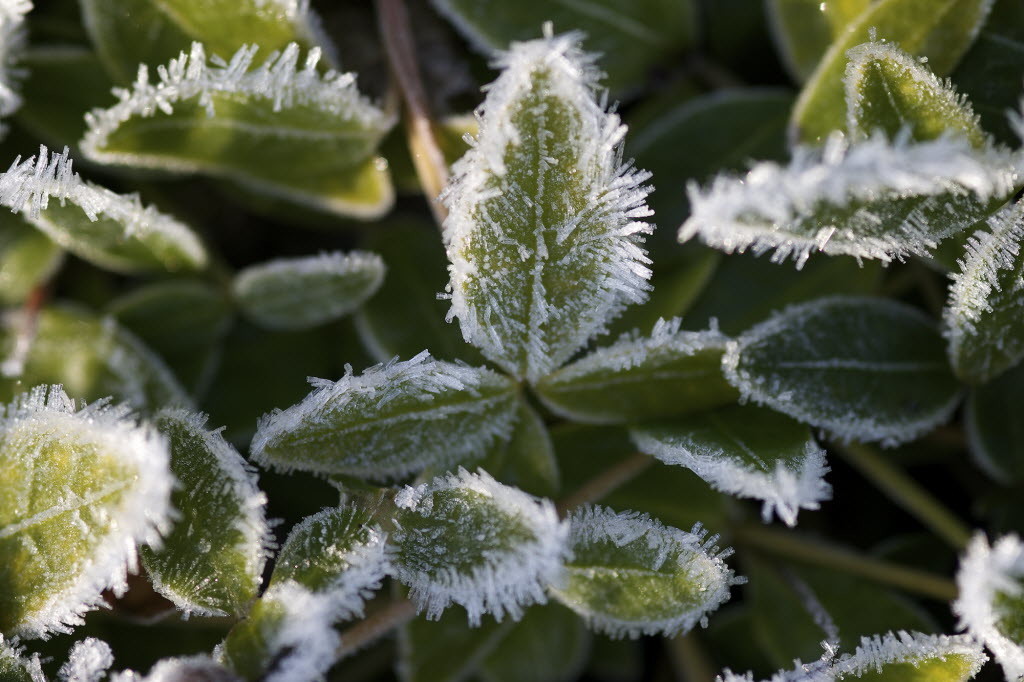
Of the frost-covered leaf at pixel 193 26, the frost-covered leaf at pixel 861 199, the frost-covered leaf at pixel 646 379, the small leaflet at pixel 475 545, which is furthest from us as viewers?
the frost-covered leaf at pixel 193 26

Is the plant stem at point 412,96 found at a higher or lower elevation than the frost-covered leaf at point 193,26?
lower

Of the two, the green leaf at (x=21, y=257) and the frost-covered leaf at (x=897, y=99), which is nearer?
the frost-covered leaf at (x=897, y=99)

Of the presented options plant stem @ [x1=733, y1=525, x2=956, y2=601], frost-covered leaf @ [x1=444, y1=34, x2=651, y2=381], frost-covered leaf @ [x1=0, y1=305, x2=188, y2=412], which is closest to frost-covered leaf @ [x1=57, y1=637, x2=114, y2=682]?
frost-covered leaf @ [x1=0, y1=305, x2=188, y2=412]

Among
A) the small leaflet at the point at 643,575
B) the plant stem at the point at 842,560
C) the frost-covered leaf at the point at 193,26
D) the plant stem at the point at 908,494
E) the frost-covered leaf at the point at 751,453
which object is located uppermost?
the frost-covered leaf at the point at 193,26

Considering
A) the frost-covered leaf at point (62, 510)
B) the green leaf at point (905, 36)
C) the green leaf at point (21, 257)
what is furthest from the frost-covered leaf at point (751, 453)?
the green leaf at point (21, 257)

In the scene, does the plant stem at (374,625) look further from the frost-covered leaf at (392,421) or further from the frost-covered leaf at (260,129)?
the frost-covered leaf at (260,129)

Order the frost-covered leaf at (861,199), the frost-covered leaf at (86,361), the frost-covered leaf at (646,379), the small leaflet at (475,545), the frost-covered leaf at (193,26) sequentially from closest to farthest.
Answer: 1. the frost-covered leaf at (861,199)
2. the small leaflet at (475,545)
3. the frost-covered leaf at (646,379)
4. the frost-covered leaf at (193,26)
5. the frost-covered leaf at (86,361)
